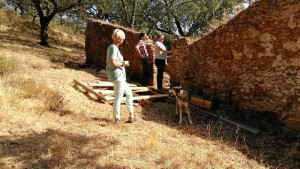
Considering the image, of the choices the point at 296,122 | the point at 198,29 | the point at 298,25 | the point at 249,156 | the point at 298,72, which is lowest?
the point at 249,156

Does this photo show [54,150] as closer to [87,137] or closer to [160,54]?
[87,137]

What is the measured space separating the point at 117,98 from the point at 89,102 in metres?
1.83

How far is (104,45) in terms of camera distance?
42.4ft

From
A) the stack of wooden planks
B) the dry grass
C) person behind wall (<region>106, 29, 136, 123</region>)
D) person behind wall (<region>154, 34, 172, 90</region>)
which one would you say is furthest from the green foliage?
person behind wall (<region>154, 34, 172, 90</region>)

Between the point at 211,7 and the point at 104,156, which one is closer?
the point at 104,156

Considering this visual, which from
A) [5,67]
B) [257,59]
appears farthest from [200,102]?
[5,67]

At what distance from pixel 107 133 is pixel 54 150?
1.13m

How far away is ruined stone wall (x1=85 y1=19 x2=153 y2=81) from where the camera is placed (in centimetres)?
1139

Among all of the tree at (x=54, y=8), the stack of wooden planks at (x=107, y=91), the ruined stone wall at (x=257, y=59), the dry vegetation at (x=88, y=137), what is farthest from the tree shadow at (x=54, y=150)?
the tree at (x=54, y=8)

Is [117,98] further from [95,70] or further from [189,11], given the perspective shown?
[189,11]

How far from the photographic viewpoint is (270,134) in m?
7.74

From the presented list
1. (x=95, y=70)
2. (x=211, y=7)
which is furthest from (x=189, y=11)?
(x=95, y=70)

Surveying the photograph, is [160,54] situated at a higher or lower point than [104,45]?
lower

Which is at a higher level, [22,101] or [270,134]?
[22,101]
